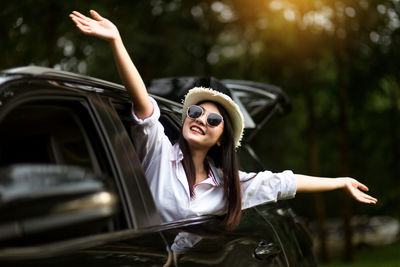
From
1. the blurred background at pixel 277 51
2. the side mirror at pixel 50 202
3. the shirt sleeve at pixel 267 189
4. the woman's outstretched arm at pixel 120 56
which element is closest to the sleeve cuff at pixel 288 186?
the shirt sleeve at pixel 267 189

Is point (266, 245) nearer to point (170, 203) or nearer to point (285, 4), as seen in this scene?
point (170, 203)

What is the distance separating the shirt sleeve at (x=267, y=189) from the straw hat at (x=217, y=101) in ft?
1.26

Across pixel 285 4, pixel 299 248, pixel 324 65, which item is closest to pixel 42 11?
pixel 299 248

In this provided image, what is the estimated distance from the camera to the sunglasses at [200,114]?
3053 millimetres

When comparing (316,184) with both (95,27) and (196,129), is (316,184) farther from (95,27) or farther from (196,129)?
(95,27)

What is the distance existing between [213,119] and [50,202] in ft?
6.18

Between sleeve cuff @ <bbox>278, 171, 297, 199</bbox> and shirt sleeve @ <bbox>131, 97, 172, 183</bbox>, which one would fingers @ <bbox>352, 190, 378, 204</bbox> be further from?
shirt sleeve @ <bbox>131, 97, 172, 183</bbox>

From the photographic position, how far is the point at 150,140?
2.83 meters

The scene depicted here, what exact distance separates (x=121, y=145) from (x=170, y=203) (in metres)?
0.56

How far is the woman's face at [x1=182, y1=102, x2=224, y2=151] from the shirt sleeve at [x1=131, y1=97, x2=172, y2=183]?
183 mm

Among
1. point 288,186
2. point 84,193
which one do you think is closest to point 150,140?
point 288,186

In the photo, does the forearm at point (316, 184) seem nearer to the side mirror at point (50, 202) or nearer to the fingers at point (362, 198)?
the fingers at point (362, 198)

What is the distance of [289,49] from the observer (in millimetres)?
Result: 13664

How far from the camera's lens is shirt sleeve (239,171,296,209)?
3.02 meters
